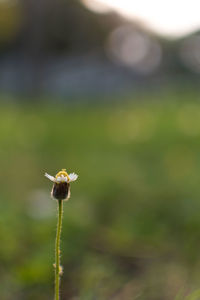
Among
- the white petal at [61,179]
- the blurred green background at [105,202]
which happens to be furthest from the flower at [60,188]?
the blurred green background at [105,202]

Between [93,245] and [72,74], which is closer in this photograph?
[93,245]

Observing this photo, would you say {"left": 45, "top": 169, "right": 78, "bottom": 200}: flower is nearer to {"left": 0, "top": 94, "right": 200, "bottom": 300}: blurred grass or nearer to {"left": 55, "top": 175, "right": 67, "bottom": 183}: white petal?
{"left": 55, "top": 175, "right": 67, "bottom": 183}: white petal

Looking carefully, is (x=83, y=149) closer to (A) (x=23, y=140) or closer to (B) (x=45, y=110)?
(A) (x=23, y=140)

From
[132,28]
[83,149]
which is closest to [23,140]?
[83,149]

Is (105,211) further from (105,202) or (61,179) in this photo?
(61,179)

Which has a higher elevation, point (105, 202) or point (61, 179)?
point (105, 202)

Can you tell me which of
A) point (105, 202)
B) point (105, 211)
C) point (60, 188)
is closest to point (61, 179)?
point (60, 188)

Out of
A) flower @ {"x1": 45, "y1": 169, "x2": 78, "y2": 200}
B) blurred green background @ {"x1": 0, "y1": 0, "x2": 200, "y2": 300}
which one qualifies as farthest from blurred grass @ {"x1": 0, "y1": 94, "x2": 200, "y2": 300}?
flower @ {"x1": 45, "y1": 169, "x2": 78, "y2": 200}

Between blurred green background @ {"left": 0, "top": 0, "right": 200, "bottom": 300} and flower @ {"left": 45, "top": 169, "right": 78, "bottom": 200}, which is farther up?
blurred green background @ {"left": 0, "top": 0, "right": 200, "bottom": 300}
